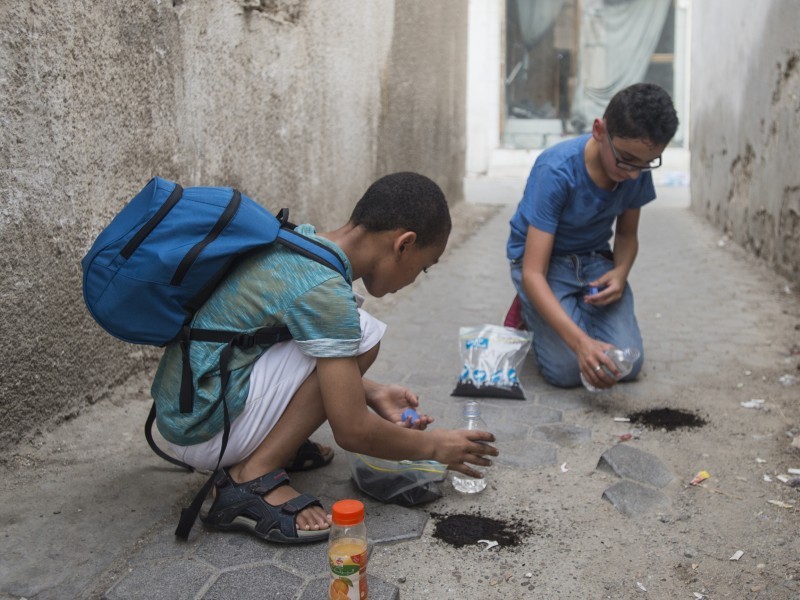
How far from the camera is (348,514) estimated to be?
196 centimetres

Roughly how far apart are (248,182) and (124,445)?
1.78m

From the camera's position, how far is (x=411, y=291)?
579 centimetres

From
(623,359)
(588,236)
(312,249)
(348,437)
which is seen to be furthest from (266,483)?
(588,236)

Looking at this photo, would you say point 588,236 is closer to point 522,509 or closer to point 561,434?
point 561,434

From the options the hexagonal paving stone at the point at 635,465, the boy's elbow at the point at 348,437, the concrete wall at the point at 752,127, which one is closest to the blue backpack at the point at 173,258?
the boy's elbow at the point at 348,437

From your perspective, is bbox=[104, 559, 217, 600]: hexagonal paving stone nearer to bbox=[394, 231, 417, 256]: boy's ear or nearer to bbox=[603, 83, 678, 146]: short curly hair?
bbox=[394, 231, 417, 256]: boy's ear

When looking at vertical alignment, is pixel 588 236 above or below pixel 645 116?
below

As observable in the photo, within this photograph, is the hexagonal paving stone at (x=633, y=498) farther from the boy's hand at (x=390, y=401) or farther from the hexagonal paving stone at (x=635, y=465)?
the boy's hand at (x=390, y=401)

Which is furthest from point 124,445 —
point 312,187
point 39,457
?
point 312,187

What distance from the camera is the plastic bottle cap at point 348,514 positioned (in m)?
1.96

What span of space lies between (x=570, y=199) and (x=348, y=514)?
2.25m

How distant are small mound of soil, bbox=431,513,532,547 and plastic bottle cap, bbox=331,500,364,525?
552mm

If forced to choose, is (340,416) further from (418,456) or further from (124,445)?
(124,445)

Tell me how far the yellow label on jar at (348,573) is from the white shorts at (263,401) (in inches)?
21.2
